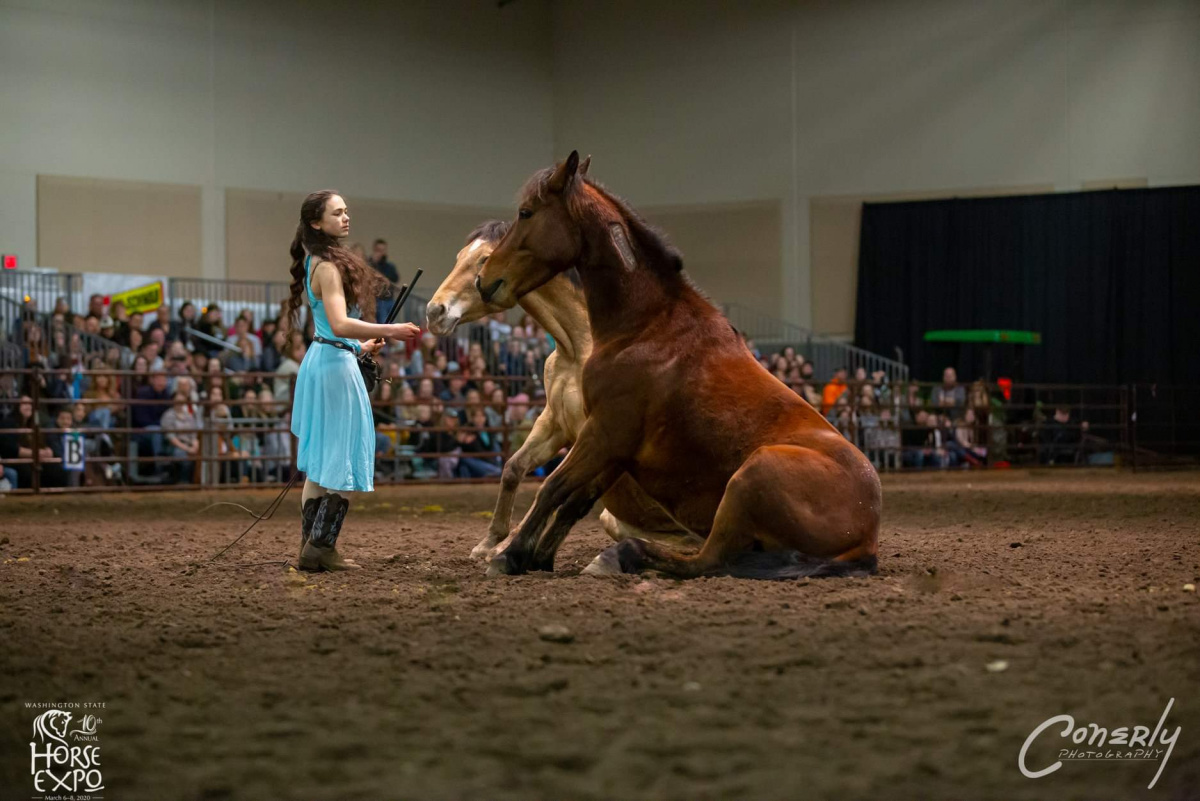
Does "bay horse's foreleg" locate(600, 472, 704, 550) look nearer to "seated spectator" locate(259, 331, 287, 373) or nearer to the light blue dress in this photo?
the light blue dress

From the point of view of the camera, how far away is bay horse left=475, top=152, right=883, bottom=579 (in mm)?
4836

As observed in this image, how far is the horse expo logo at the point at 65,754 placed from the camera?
8.20ft

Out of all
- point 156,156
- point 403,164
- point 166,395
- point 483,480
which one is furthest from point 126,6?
point 483,480

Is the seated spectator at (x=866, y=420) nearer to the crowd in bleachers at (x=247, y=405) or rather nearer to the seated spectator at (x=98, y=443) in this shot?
the crowd in bleachers at (x=247, y=405)

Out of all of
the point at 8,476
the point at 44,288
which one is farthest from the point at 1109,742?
the point at 44,288

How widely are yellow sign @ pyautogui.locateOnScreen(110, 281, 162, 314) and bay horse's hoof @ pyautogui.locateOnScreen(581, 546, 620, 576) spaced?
11.3 m

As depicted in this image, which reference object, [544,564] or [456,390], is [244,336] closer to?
[456,390]

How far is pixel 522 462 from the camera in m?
6.27

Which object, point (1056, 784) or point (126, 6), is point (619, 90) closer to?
point (126, 6)

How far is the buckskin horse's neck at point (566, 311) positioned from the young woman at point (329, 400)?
935 mm

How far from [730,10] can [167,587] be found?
21698 millimetres

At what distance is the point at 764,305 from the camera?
80.5 ft

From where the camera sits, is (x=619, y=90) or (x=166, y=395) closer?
(x=166, y=395)

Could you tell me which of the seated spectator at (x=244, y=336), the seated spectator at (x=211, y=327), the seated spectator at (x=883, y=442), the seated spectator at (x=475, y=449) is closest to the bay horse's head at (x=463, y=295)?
the seated spectator at (x=475, y=449)
